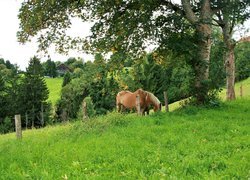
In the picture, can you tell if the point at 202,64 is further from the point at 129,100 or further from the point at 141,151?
the point at 141,151

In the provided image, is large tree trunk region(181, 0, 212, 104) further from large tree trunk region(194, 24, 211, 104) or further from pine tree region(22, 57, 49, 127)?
pine tree region(22, 57, 49, 127)

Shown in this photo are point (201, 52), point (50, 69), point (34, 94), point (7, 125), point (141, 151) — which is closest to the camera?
point (141, 151)

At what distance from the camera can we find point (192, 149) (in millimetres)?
9695

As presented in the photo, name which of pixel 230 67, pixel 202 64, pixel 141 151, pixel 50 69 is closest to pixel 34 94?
pixel 230 67

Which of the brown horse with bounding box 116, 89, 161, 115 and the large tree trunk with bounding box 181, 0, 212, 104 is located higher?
the large tree trunk with bounding box 181, 0, 212, 104

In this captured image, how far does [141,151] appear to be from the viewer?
31.9 feet

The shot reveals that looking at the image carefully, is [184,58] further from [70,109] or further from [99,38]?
[70,109]

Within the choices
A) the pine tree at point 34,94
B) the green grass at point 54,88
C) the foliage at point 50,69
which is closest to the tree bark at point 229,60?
the pine tree at point 34,94

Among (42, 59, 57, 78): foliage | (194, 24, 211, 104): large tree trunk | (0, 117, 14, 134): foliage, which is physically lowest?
(0, 117, 14, 134): foliage

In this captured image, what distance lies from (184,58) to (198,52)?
798 millimetres

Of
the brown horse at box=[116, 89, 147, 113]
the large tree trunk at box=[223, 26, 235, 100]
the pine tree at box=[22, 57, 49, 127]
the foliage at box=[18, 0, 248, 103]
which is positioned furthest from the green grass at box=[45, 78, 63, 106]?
the foliage at box=[18, 0, 248, 103]

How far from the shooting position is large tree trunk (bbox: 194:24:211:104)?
712 inches

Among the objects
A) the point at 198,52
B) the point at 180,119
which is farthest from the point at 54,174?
the point at 198,52

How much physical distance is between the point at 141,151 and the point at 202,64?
945 centimetres
